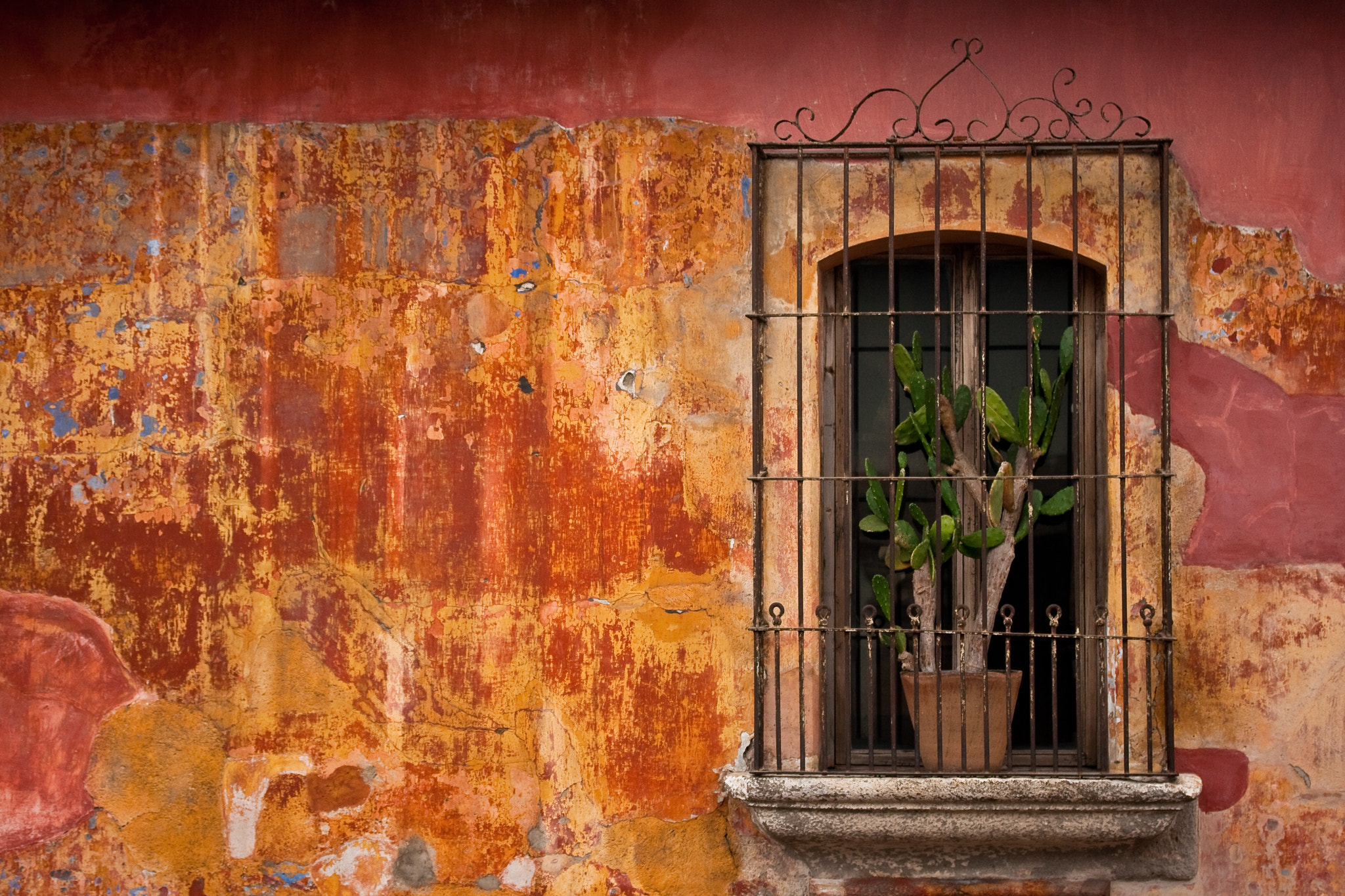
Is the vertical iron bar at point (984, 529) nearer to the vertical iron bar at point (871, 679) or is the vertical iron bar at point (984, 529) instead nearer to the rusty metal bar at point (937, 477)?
the rusty metal bar at point (937, 477)

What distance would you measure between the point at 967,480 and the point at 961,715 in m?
0.65

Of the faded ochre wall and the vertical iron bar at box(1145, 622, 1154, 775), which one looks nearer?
the vertical iron bar at box(1145, 622, 1154, 775)

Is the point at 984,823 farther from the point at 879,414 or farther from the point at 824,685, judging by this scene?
the point at 879,414

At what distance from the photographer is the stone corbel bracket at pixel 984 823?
3266 mm

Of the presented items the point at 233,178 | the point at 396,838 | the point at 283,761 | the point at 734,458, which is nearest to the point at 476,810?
the point at 396,838

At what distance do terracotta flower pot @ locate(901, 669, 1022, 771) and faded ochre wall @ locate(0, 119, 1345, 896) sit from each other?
496 millimetres

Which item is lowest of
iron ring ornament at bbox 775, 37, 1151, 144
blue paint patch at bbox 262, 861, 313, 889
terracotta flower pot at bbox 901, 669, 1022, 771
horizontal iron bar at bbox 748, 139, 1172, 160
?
blue paint patch at bbox 262, 861, 313, 889

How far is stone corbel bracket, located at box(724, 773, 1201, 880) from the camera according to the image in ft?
10.7

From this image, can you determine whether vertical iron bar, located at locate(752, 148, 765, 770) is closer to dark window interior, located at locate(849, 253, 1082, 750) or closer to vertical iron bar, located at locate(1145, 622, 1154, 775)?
dark window interior, located at locate(849, 253, 1082, 750)

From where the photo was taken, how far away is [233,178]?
3.64 m

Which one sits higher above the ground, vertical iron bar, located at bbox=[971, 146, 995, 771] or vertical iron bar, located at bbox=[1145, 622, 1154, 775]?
vertical iron bar, located at bbox=[971, 146, 995, 771]

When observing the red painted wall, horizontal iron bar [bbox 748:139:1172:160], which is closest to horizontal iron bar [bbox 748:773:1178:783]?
the red painted wall

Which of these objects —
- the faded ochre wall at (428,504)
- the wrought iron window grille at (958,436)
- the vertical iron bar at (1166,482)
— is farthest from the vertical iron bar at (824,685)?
the vertical iron bar at (1166,482)

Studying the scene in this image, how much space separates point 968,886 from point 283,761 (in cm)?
198
